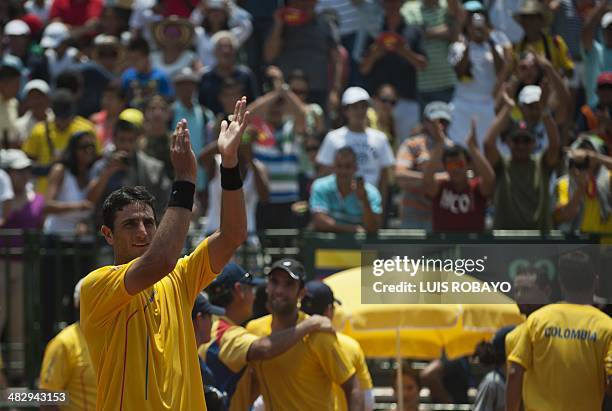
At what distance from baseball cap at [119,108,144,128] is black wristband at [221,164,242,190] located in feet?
25.1

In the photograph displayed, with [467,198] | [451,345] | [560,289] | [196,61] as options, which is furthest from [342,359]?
[196,61]

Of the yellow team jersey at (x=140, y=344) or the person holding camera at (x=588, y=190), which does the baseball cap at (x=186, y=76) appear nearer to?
the person holding camera at (x=588, y=190)

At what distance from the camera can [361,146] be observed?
42.8 ft

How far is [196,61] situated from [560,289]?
848cm

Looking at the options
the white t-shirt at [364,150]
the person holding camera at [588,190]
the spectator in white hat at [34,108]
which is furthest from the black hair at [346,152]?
the spectator in white hat at [34,108]

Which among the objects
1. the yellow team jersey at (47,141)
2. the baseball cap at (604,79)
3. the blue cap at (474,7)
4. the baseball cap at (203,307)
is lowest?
the baseball cap at (203,307)

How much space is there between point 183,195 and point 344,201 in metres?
6.73

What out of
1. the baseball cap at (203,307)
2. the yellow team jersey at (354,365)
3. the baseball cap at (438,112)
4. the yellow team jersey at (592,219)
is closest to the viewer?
the baseball cap at (203,307)

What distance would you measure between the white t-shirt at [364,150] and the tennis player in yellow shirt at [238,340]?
4995 millimetres

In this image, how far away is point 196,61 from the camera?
51.8 ft

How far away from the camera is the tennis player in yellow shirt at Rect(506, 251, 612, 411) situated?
25.7 ft

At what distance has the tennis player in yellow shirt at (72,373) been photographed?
8.35 meters

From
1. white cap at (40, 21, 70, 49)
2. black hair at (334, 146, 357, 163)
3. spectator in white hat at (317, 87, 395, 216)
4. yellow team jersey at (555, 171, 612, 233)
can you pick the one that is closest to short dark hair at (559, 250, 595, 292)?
yellow team jersey at (555, 171, 612, 233)

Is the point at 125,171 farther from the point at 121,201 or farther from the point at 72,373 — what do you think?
the point at 121,201
